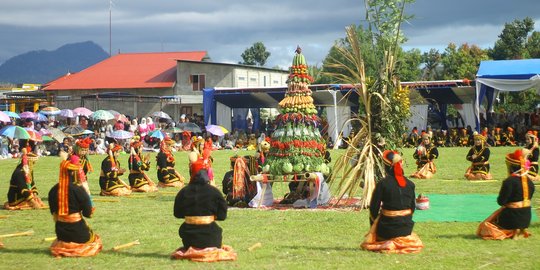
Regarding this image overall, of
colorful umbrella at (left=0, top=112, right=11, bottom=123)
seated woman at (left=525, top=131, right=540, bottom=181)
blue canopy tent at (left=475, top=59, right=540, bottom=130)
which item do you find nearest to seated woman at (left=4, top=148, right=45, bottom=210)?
seated woman at (left=525, top=131, right=540, bottom=181)

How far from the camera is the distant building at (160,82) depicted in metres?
51.8

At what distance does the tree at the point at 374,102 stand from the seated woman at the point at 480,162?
6.70 m

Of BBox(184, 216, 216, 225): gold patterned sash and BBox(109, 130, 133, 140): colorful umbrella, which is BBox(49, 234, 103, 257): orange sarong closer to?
BBox(184, 216, 216, 225): gold patterned sash

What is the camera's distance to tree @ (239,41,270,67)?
3472 inches

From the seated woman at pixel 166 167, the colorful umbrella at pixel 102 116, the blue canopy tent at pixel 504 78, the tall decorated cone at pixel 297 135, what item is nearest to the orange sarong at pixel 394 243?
the tall decorated cone at pixel 297 135

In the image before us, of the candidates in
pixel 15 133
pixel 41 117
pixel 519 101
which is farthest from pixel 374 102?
pixel 519 101

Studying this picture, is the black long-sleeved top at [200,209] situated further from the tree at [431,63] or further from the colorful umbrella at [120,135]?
the tree at [431,63]

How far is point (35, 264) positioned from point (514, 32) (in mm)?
56055

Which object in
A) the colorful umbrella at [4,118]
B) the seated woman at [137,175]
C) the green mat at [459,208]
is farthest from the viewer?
the colorful umbrella at [4,118]

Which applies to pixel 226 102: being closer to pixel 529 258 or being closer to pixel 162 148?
pixel 162 148

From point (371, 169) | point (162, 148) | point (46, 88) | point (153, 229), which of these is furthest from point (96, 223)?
point (46, 88)

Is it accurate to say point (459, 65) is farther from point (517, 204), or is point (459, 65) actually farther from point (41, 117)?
point (517, 204)

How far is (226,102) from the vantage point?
44.3 metres

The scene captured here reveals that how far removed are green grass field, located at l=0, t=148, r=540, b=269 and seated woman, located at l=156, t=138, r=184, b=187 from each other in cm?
335
